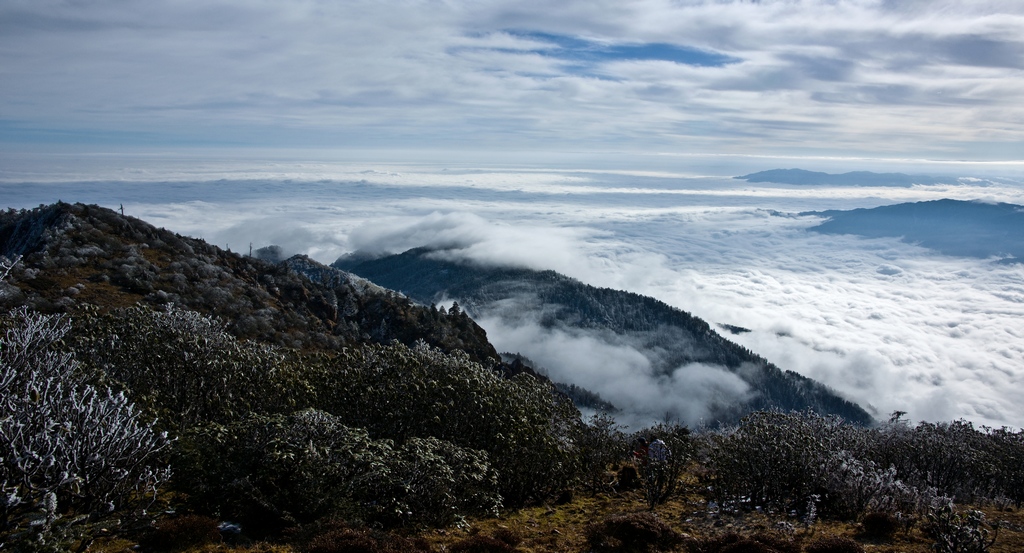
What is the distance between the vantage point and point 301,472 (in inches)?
599

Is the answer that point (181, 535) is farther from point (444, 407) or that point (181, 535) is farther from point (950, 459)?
point (950, 459)

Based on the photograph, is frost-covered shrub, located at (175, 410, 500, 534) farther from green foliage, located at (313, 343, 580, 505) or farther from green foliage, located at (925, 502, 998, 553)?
green foliage, located at (925, 502, 998, 553)

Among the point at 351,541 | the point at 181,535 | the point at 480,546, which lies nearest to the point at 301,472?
the point at 351,541

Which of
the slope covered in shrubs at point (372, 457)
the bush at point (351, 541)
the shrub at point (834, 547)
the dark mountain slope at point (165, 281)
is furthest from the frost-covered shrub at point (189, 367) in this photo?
the dark mountain slope at point (165, 281)

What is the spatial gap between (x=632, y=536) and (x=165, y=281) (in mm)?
66108

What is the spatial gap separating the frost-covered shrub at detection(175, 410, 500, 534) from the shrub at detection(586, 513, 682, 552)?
385 cm

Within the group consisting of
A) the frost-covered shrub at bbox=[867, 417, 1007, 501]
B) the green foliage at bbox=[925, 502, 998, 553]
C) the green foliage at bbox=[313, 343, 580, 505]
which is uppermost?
the green foliage at bbox=[313, 343, 580, 505]

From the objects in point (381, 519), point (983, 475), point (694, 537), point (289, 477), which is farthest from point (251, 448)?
point (983, 475)

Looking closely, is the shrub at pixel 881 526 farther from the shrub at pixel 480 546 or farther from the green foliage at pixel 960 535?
the shrub at pixel 480 546

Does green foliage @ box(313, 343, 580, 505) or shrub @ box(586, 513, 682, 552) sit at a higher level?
green foliage @ box(313, 343, 580, 505)

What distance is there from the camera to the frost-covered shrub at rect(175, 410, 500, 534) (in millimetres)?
15195

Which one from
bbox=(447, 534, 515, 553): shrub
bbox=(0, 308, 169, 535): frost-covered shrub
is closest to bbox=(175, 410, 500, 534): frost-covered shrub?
bbox=(447, 534, 515, 553): shrub

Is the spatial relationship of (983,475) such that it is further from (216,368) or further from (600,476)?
(216,368)

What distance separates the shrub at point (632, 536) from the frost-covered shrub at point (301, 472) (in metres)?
3.85
